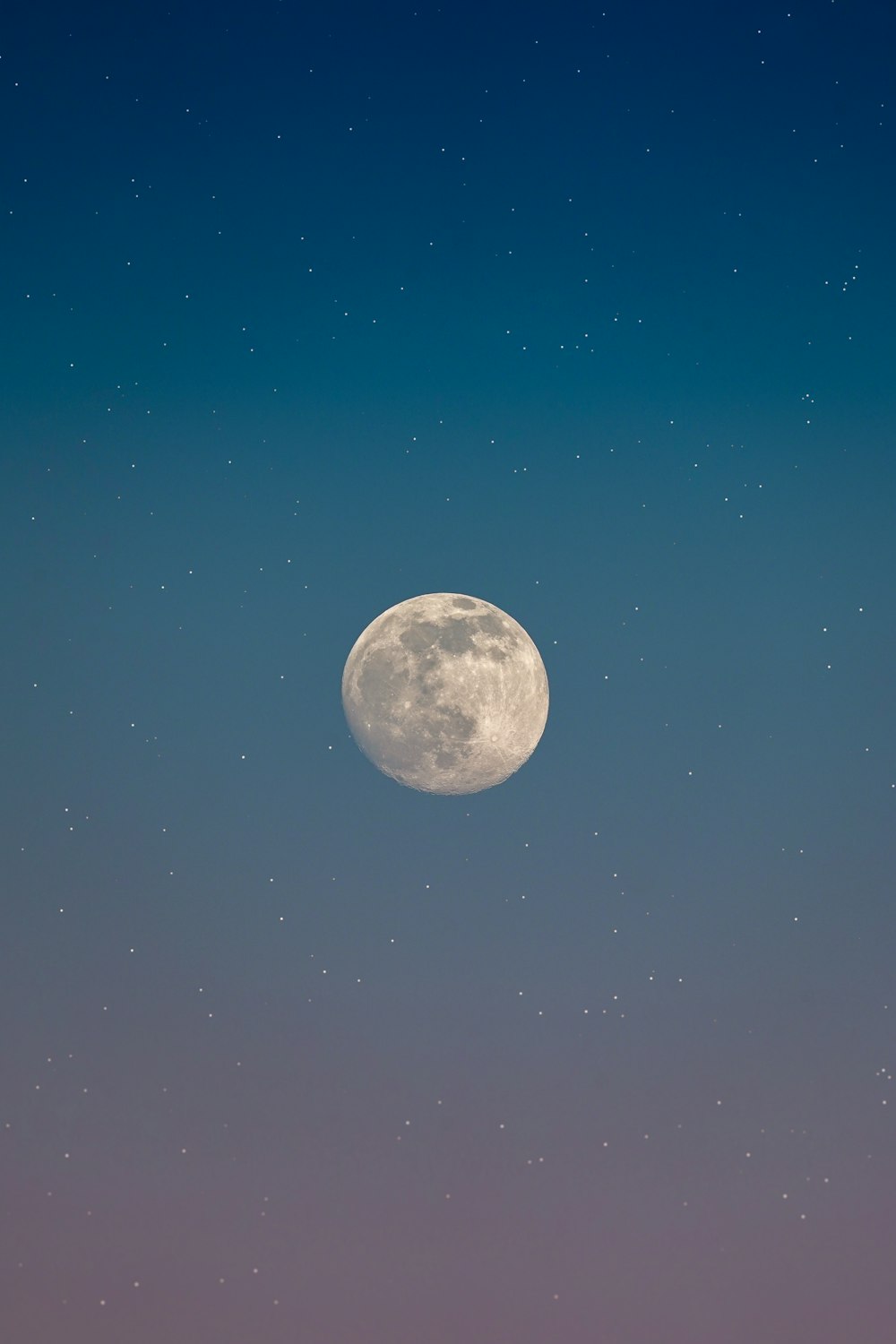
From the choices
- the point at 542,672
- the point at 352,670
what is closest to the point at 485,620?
the point at 542,672

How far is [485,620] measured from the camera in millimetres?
5156

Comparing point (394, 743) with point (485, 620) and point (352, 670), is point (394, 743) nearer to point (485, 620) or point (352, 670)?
point (352, 670)

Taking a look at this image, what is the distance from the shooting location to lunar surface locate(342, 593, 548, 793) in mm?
4887

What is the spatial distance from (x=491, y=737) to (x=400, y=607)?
93 cm

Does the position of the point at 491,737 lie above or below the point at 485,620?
below

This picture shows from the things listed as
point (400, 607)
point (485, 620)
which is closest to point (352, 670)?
point (400, 607)

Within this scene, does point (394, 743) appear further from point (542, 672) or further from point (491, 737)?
point (542, 672)

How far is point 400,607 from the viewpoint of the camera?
5246mm

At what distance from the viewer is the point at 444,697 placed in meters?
4.88

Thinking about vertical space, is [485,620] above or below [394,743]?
above

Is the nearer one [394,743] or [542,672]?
[394,743]

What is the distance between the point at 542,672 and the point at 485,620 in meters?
0.47

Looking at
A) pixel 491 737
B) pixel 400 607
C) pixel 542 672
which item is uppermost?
pixel 400 607

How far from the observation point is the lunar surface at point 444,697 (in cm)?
489
